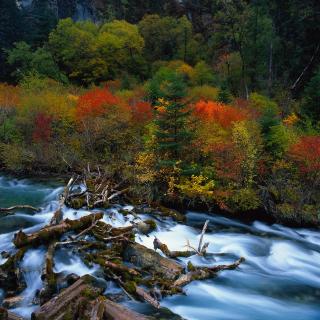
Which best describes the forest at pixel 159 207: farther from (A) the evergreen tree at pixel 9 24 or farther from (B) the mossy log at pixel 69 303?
(A) the evergreen tree at pixel 9 24

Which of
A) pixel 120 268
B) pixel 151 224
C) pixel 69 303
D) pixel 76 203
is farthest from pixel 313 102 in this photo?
pixel 69 303

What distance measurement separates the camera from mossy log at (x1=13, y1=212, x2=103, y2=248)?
50.5 ft

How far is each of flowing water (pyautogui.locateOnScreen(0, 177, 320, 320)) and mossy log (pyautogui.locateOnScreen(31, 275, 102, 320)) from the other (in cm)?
136

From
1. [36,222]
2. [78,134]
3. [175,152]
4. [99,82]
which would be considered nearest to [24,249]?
[36,222]

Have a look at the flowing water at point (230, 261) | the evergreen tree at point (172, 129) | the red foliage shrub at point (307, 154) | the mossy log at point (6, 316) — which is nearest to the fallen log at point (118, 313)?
the flowing water at point (230, 261)

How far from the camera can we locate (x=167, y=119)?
23.9 m

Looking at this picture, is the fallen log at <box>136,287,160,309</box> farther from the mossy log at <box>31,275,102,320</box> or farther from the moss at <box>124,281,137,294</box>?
the mossy log at <box>31,275,102,320</box>

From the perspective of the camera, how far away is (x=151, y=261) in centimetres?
1495

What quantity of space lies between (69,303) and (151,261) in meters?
4.30

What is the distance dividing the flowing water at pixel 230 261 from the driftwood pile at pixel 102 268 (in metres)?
0.32

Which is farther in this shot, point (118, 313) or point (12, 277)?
point (12, 277)

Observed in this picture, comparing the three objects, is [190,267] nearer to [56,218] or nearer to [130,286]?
[130,286]

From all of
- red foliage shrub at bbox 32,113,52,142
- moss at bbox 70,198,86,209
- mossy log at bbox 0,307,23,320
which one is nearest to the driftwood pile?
mossy log at bbox 0,307,23,320

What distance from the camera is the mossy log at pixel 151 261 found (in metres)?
14.6
